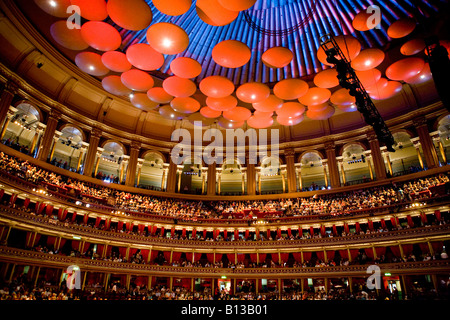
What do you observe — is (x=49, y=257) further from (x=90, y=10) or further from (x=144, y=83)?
(x=90, y=10)

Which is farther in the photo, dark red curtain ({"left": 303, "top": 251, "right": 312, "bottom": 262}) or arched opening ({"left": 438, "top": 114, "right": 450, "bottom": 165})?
dark red curtain ({"left": 303, "top": 251, "right": 312, "bottom": 262})

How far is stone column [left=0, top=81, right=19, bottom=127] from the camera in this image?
18744mm

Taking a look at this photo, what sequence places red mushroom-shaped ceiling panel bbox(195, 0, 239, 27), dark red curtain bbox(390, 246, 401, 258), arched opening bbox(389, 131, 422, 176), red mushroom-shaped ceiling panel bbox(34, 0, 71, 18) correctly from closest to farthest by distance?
red mushroom-shaped ceiling panel bbox(195, 0, 239, 27), red mushroom-shaped ceiling panel bbox(34, 0, 71, 18), dark red curtain bbox(390, 246, 401, 258), arched opening bbox(389, 131, 422, 176)

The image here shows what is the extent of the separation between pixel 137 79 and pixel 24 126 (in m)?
15.1

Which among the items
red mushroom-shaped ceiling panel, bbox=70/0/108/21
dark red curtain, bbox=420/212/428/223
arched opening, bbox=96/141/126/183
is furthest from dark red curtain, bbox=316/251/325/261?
red mushroom-shaped ceiling panel, bbox=70/0/108/21

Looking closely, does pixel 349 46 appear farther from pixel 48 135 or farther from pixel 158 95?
pixel 48 135

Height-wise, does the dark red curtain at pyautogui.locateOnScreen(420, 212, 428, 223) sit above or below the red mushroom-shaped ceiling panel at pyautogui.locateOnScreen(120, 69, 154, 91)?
below

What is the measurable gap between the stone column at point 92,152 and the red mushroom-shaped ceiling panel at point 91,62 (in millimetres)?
12124

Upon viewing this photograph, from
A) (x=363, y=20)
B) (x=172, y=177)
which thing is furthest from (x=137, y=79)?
(x=172, y=177)

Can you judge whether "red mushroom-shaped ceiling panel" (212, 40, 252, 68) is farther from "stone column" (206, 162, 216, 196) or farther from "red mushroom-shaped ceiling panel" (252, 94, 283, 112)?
"stone column" (206, 162, 216, 196)

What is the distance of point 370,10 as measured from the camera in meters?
11.7

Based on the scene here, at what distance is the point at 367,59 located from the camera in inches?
497

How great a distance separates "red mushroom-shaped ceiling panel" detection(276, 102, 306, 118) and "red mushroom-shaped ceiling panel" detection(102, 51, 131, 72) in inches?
327
